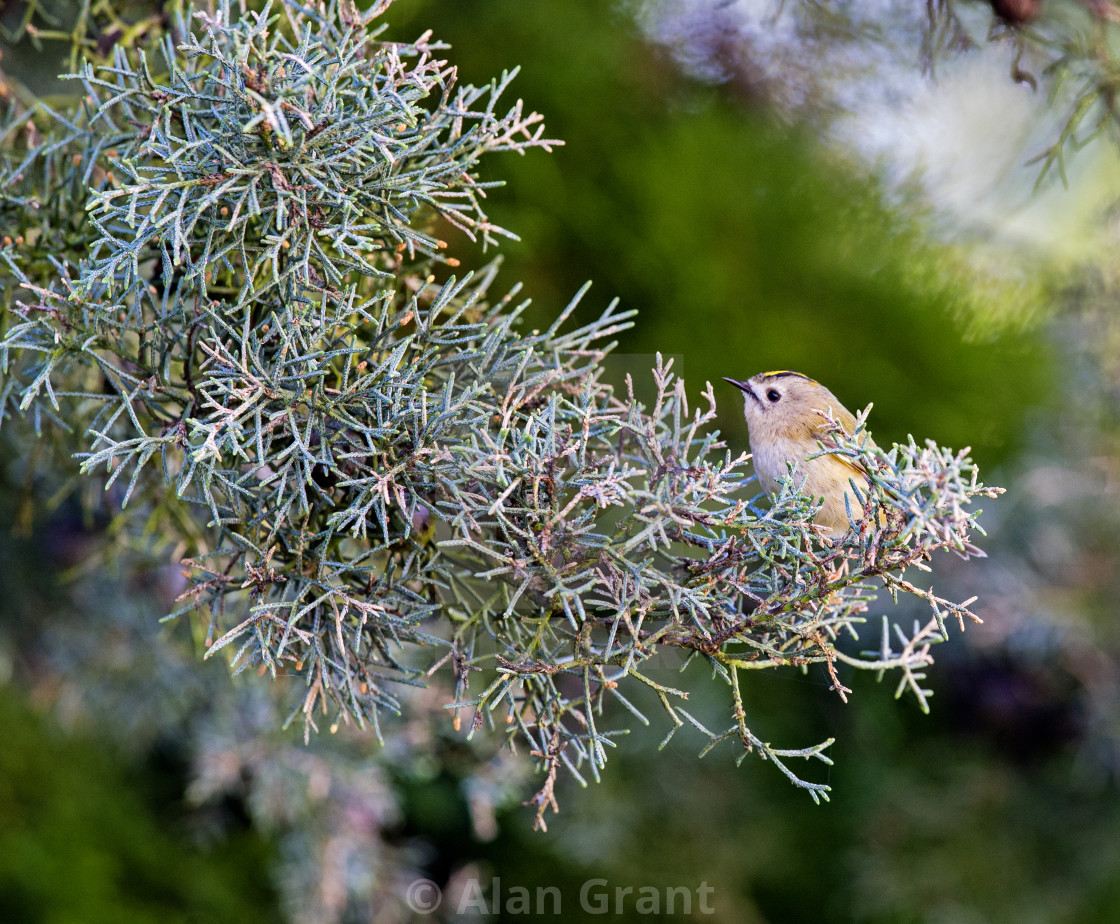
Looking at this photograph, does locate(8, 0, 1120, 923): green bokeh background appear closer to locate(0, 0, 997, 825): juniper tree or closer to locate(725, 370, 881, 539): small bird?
locate(725, 370, 881, 539): small bird

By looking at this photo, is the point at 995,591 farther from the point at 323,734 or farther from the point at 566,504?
the point at 566,504

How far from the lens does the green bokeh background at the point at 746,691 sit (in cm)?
142

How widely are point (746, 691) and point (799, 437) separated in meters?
1.41

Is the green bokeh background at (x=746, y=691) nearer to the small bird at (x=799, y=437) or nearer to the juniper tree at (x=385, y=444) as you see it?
the small bird at (x=799, y=437)

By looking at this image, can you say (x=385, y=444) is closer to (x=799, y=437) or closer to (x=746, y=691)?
(x=799, y=437)

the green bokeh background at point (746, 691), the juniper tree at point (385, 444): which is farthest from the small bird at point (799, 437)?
the green bokeh background at point (746, 691)

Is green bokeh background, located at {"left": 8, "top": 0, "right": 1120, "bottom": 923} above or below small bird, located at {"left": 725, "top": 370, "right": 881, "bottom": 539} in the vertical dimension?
below

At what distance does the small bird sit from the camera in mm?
727

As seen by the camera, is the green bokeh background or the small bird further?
the green bokeh background

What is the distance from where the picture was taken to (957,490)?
23.9 inches

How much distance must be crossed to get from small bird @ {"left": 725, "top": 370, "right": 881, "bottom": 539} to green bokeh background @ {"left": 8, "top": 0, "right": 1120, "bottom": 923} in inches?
13.2

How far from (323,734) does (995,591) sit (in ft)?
3.94

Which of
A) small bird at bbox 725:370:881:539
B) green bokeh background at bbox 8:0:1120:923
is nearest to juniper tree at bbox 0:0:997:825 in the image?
small bird at bbox 725:370:881:539

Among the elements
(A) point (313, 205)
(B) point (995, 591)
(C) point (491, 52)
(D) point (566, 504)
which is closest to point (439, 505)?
(D) point (566, 504)
